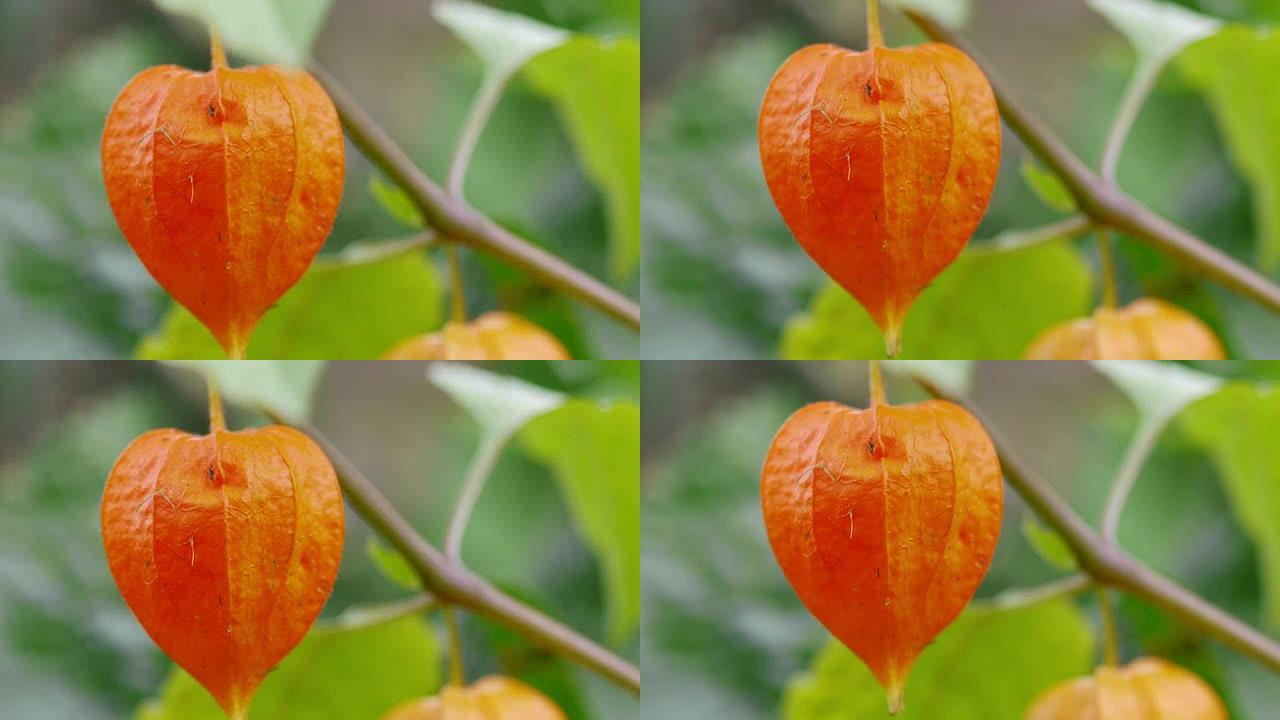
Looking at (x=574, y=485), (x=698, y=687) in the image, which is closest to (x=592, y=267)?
(x=574, y=485)

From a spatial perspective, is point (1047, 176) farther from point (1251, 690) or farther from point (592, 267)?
point (1251, 690)

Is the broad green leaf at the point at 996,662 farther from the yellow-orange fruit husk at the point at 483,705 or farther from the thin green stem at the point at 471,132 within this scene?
the thin green stem at the point at 471,132

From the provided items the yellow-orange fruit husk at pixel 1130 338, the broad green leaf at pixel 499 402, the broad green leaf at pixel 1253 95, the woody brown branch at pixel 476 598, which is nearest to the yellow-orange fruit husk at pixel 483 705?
the woody brown branch at pixel 476 598

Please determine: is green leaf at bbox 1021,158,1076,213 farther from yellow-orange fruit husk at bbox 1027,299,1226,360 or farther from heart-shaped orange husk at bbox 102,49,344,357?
heart-shaped orange husk at bbox 102,49,344,357

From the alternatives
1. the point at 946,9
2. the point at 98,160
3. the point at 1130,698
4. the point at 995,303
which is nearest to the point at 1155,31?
the point at 995,303

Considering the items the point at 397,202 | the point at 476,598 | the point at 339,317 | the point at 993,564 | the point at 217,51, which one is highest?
the point at 217,51

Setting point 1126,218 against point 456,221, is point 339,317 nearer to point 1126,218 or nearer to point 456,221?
point 456,221
